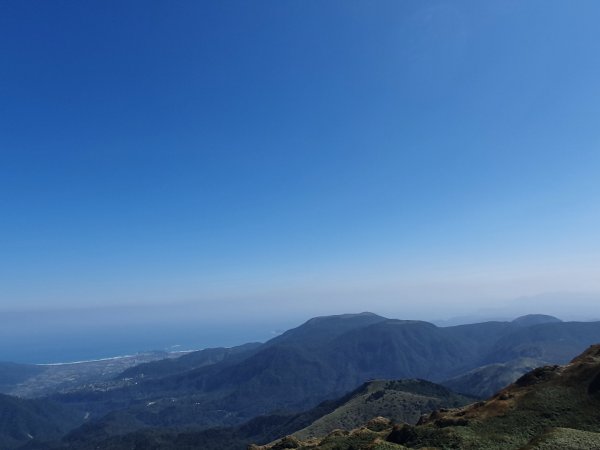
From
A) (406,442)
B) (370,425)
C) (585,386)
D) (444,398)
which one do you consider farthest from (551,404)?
(444,398)

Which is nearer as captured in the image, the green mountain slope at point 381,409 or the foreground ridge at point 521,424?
the foreground ridge at point 521,424

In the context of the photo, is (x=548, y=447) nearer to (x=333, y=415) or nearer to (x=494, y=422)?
(x=494, y=422)

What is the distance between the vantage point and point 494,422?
57500mm

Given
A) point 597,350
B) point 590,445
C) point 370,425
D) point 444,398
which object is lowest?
point 444,398

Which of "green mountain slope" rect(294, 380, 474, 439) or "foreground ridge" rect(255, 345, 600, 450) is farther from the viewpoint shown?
"green mountain slope" rect(294, 380, 474, 439)

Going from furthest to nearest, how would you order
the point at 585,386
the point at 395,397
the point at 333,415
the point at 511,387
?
the point at 395,397
the point at 333,415
the point at 511,387
the point at 585,386

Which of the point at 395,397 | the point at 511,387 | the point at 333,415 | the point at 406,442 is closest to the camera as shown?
the point at 406,442

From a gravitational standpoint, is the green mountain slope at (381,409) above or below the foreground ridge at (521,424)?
below

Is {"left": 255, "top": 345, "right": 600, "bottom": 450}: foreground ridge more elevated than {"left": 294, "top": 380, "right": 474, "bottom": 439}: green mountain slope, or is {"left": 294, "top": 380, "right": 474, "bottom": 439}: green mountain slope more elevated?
{"left": 255, "top": 345, "right": 600, "bottom": 450}: foreground ridge

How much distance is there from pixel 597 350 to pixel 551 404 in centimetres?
2358

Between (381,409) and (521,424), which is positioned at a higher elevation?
(521,424)

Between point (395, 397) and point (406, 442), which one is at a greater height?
point (406, 442)

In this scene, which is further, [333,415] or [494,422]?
[333,415]

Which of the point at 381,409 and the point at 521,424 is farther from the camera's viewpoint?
the point at 381,409
